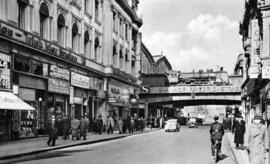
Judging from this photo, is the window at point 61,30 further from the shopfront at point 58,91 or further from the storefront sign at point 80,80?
the storefront sign at point 80,80

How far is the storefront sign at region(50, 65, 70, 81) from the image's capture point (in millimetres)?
28266

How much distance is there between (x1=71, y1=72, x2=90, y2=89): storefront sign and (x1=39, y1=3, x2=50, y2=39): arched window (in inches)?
200

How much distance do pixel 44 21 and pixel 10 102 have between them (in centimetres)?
911

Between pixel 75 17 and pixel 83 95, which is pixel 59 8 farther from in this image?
pixel 83 95

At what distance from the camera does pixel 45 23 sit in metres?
28.3

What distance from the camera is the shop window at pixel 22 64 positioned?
23.5 m

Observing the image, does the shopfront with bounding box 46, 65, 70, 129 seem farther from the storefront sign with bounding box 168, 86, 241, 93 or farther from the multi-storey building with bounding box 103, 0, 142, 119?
the storefront sign with bounding box 168, 86, 241, 93

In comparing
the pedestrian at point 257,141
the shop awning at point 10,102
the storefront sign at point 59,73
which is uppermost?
the storefront sign at point 59,73

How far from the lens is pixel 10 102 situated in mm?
20969

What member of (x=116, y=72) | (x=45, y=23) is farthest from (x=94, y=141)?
(x=116, y=72)

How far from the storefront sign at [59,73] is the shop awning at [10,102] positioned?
19.5 feet

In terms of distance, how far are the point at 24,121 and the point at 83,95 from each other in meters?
11.5

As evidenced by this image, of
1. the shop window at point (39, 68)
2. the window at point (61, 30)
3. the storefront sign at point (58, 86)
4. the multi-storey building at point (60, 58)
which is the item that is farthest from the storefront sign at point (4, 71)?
the window at point (61, 30)

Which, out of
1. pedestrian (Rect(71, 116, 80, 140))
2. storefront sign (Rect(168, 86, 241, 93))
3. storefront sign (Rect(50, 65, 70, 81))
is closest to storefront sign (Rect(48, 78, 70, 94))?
storefront sign (Rect(50, 65, 70, 81))
